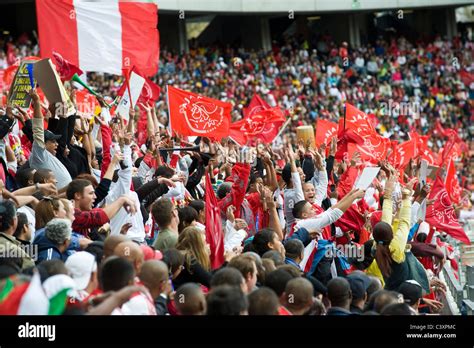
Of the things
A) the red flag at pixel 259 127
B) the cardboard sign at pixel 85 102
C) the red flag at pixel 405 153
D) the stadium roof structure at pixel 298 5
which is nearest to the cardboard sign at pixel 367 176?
the red flag at pixel 259 127

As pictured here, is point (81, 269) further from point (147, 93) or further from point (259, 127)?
point (259, 127)

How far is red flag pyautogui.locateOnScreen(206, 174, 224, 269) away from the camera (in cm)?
802

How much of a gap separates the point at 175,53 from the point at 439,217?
20590 mm

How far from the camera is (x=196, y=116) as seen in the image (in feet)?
41.8

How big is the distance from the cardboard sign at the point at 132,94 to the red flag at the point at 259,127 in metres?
1.74

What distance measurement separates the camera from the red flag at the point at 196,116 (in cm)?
1269

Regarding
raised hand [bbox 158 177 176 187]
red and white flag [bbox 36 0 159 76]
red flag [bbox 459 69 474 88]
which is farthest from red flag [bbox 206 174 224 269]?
red flag [bbox 459 69 474 88]

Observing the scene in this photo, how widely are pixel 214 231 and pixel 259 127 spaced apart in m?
6.15

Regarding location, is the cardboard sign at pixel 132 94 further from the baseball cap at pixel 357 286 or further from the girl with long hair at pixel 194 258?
the baseball cap at pixel 357 286

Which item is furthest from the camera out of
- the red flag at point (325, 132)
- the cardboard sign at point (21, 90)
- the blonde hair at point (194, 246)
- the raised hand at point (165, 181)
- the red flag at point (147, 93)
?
the red flag at point (325, 132)

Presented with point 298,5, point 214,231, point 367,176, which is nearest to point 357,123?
point 367,176
